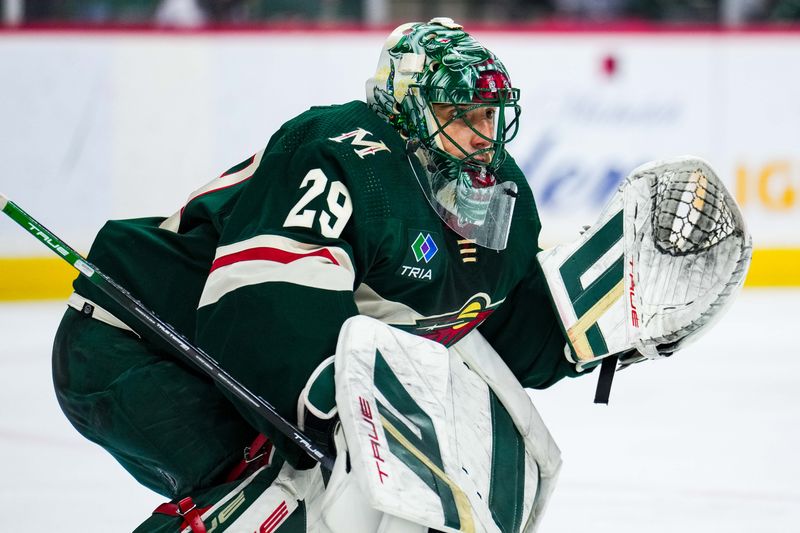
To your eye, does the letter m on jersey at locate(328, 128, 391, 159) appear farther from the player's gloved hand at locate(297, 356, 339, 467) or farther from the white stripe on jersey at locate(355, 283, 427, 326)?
the player's gloved hand at locate(297, 356, 339, 467)

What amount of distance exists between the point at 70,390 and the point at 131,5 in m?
3.81

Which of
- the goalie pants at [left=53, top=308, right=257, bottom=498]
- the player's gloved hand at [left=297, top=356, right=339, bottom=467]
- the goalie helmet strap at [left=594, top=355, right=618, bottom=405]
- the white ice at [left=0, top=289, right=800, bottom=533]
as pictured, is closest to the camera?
the player's gloved hand at [left=297, top=356, right=339, bottom=467]

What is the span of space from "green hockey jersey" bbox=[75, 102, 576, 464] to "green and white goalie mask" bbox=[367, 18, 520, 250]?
0.03 meters

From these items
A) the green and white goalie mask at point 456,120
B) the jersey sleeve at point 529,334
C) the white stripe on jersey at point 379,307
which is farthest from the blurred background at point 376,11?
the white stripe on jersey at point 379,307

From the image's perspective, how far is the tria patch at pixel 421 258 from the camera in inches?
69.6

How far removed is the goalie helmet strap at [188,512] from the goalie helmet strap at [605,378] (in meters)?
0.70

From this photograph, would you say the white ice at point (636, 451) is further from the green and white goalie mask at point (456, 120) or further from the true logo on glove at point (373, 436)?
the true logo on glove at point (373, 436)

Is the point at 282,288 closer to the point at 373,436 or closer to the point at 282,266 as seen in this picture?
the point at 282,266

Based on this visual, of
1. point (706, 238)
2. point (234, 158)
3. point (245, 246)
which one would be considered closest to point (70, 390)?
point (245, 246)

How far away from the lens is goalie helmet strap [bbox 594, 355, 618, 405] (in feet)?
6.89

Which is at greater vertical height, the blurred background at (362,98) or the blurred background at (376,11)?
the blurred background at (376,11)

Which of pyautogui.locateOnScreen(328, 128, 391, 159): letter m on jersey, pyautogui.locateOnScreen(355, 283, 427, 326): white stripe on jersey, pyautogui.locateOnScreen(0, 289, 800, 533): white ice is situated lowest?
pyautogui.locateOnScreen(0, 289, 800, 533): white ice

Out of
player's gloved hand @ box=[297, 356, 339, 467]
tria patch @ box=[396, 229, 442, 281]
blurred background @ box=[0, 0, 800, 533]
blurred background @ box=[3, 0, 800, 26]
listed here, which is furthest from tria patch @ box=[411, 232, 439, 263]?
blurred background @ box=[3, 0, 800, 26]

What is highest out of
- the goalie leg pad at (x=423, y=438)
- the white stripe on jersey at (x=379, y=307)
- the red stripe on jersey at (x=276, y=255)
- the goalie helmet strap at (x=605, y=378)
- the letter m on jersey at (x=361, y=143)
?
the letter m on jersey at (x=361, y=143)
